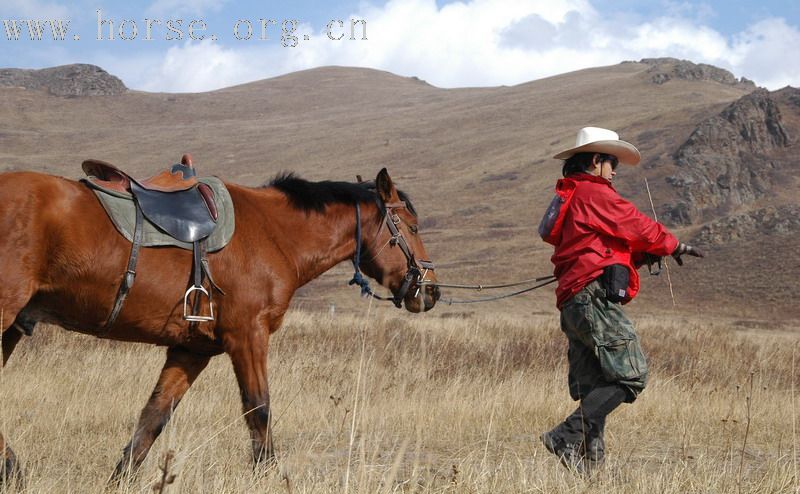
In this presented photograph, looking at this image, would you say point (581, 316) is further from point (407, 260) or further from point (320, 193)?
point (320, 193)

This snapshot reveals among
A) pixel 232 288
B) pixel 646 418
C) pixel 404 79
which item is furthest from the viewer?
pixel 404 79

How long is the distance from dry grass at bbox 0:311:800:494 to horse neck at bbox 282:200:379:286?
791mm

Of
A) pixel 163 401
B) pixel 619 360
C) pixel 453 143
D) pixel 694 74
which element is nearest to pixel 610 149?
pixel 619 360

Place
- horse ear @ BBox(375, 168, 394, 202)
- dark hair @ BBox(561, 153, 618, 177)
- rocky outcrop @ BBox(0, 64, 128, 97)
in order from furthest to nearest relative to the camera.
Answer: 1. rocky outcrop @ BBox(0, 64, 128, 97)
2. horse ear @ BBox(375, 168, 394, 202)
3. dark hair @ BBox(561, 153, 618, 177)

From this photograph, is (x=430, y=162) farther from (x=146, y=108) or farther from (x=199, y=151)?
(x=146, y=108)

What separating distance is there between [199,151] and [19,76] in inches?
1950

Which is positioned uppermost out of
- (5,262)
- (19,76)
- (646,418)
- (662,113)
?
(19,76)

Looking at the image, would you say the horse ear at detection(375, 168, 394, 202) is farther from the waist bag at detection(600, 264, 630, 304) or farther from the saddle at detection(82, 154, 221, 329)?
the waist bag at detection(600, 264, 630, 304)

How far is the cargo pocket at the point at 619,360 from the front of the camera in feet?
16.6

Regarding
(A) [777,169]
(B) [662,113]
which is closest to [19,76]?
(B) [662,113]

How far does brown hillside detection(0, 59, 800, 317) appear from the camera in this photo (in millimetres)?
30422

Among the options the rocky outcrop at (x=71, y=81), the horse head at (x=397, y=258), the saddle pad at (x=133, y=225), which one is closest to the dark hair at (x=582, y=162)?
the horse head at (x=397, y=258)

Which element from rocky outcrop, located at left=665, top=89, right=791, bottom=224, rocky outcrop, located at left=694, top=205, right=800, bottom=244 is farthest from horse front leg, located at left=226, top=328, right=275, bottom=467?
rocky outcrop, located at left=665, top=89, right=791, bottom=224

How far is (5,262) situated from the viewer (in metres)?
4.56
